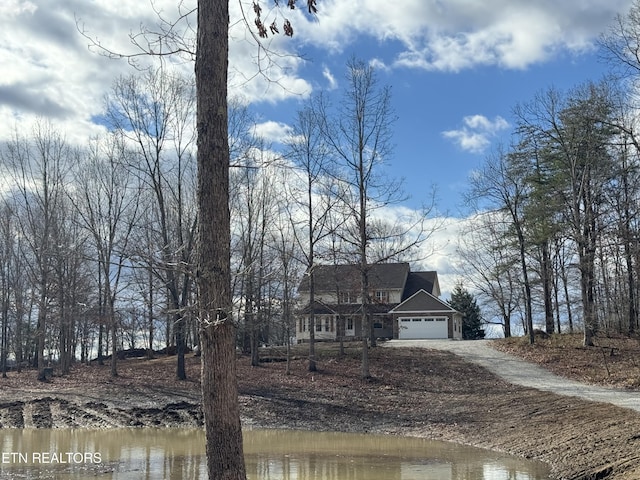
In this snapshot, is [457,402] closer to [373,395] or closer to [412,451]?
[373,395]

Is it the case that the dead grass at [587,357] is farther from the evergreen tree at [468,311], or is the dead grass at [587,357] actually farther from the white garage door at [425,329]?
the evergreen tree at [468,311]

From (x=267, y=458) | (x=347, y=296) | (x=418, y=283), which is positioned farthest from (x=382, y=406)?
(x=418, y=283)

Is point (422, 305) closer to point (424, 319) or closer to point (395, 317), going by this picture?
point (424, 319)

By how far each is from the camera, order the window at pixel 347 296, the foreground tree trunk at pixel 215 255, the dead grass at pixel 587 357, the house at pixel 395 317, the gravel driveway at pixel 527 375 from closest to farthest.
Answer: the foreground tree trunk at pixel 215 255, the gravel driveway at pixel 527 375, the dead grass at pixel 587 357, the window at pixel 347 296, the house at pixel 395 317

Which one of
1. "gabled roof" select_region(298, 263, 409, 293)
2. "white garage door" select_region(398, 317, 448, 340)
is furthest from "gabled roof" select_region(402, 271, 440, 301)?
"white garage door" select_region(398, 317, 448, 340)

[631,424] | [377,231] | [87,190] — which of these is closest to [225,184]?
[631,424]

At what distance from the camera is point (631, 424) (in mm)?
11625

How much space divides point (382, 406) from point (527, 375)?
6.58 meters

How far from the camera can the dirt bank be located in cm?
1197

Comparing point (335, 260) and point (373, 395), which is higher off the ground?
point (335, 260)

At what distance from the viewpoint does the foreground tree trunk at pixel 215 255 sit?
500 cm

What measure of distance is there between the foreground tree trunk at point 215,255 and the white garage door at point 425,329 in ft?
120

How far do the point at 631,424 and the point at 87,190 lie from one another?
82.5 ft

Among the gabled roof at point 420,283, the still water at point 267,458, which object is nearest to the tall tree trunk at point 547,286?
the gabled roof at point 420,283
